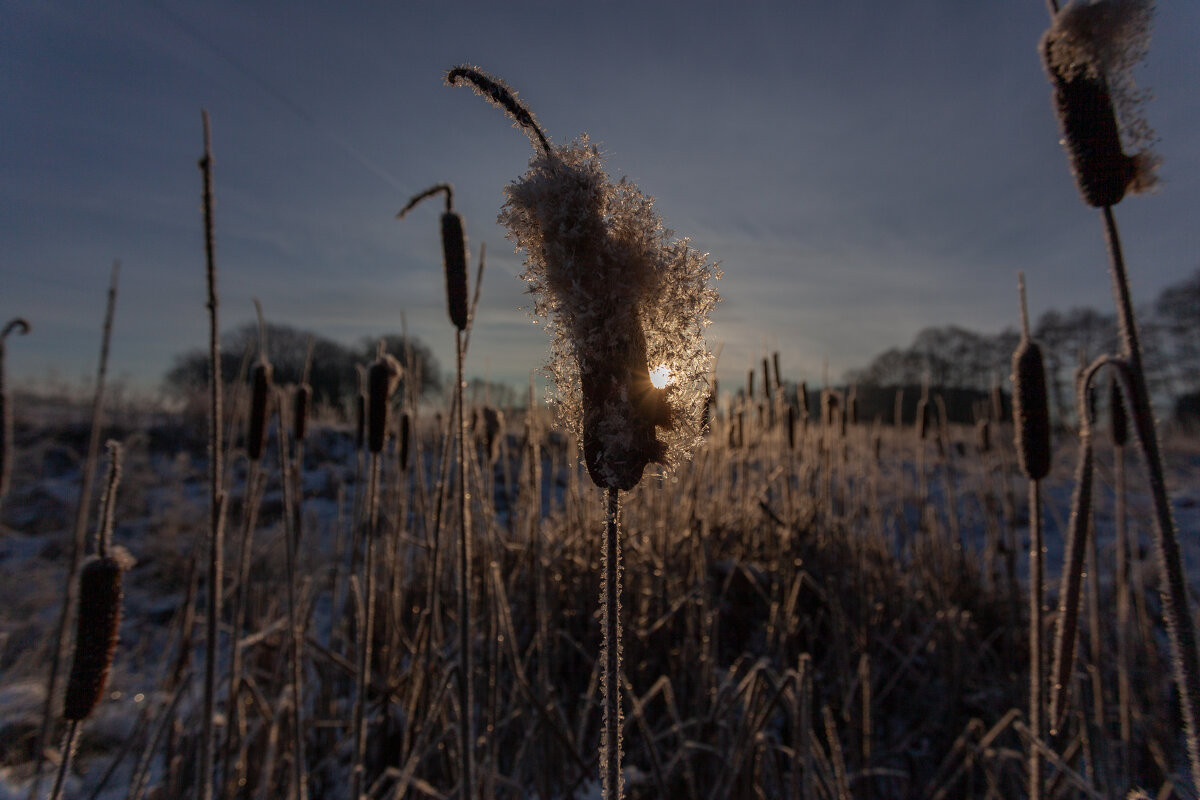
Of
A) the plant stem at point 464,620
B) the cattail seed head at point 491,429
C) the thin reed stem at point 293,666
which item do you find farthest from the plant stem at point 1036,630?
the cattail seed head at point 491,429

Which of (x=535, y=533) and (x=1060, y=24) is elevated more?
(x=1060, y=24)

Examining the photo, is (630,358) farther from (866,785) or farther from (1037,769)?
(866,785)

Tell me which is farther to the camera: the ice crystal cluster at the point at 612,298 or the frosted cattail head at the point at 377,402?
the frosted cattail head at the point at 377,402

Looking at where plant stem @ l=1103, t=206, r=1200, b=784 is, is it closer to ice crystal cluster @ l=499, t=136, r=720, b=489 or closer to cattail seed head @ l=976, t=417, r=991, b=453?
ice crystal cluster @ l=499, t=136, r=720, b=489

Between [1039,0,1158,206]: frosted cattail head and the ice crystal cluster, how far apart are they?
55cm

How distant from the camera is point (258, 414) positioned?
1515mm

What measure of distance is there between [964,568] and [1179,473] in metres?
7.71

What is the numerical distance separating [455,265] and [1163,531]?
107cm

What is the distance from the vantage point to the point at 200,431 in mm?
7875

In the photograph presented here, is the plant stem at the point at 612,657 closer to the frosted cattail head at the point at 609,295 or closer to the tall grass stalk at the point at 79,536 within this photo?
the frosted cattail head at the point at 609,295

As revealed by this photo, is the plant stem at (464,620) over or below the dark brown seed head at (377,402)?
below

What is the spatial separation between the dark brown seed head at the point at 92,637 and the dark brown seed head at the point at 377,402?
58 centimetres

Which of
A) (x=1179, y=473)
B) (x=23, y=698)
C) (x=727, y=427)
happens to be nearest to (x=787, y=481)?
(x=727, y=427)

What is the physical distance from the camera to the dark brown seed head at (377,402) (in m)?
1.51
